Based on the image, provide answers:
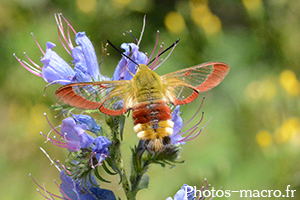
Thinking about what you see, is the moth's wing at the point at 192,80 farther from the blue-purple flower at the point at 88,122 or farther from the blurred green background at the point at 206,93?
the blurred green background at the point at 206,93

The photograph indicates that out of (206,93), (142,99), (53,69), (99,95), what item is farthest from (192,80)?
(206,93)

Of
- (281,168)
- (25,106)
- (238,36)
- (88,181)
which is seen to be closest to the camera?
(88,181)

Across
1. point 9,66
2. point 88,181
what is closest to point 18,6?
point 9,66

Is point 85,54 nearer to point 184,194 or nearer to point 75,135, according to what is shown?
point 75,135

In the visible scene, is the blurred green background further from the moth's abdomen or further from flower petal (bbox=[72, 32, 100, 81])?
the moth's abdomen

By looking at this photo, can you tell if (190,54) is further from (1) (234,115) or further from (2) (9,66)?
(2) (9,66)
